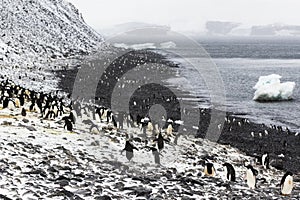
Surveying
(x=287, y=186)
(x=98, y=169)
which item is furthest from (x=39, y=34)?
(x=287, y=186)

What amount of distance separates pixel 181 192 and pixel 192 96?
2783 cm

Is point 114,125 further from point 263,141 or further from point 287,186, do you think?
point 287,186

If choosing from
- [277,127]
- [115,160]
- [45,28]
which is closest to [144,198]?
[115,160]

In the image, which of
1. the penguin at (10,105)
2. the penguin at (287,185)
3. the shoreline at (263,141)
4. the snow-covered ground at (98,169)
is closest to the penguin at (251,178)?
the snow-covered ground at (98,169)

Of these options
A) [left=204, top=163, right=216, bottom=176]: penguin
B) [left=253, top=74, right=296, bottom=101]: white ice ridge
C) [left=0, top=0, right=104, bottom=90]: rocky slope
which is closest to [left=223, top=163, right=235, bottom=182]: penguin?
[left=204, top=163, right=216, bottom=176]: penguin

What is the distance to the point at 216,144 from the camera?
20312 millimetres

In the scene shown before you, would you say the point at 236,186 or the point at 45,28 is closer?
the point at 236,186

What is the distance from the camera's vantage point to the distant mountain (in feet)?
180

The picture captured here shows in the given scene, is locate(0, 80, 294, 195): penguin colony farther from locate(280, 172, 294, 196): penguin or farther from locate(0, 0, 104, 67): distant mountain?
locate(0, 0, 104, 67): distant mountain

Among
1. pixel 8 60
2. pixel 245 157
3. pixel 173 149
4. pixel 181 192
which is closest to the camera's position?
pixel 181 192

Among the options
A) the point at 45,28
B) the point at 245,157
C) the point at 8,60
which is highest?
the point at 45,28

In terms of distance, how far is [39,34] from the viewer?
68.4 m

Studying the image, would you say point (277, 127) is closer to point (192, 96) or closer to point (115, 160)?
point (192, 96)

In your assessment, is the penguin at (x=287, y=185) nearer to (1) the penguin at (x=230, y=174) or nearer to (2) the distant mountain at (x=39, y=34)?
(1) the penguin at (x=230, y=174)
